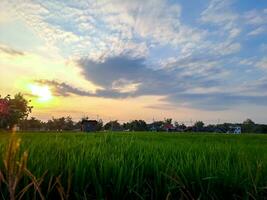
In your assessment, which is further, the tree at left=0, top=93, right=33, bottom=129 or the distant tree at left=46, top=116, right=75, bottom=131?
the distant tree at left=46, top=116, right=75, bottom=131

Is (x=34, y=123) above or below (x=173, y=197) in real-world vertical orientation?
above

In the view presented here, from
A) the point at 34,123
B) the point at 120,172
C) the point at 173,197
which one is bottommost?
the point at 173,197

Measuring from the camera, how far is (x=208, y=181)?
11.2 ft

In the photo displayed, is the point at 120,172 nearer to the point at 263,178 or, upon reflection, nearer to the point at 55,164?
the point at 55,164

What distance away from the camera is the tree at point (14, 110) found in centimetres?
5325

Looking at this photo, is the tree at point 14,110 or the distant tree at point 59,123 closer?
the tree at point 14,110

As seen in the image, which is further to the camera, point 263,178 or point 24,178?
point 263,178

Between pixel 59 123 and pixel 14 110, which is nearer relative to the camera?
pixel 14 110

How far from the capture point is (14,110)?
54875 mm

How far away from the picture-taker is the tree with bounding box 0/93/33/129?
53.2 m

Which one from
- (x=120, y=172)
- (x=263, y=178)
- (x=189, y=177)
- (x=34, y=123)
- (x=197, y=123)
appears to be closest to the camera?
(x=120, y=172)

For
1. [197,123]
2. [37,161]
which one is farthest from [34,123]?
[37,161]

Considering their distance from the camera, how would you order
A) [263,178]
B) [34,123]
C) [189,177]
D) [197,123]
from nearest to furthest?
[189,177] → [263,178] → [34,123] → [197,123]

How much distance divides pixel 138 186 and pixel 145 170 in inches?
21.4
